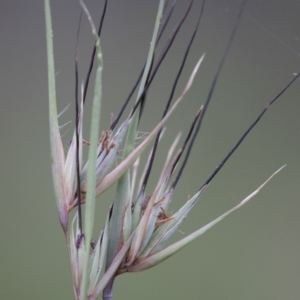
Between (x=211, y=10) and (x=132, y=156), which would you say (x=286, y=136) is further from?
(x=132, y=156)

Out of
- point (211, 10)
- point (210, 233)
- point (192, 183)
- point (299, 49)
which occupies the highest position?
point (211, 10)

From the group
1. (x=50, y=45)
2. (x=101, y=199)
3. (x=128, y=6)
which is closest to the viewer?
(x=50, y=45)

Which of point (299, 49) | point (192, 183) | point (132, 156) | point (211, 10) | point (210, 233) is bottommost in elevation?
point (210, 233)

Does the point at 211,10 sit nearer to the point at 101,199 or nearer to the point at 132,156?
the point at 101,199

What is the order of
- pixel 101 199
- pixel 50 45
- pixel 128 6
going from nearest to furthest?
pixel 50 45
pixel 101 199
pixel 128 6

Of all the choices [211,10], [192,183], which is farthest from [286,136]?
[211,10]

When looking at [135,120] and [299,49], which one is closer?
[135,120]

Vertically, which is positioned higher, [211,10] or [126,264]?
[211,10]

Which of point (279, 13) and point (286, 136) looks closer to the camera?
point (279, 13)

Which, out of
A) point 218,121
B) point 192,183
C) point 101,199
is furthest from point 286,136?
point 101,199
